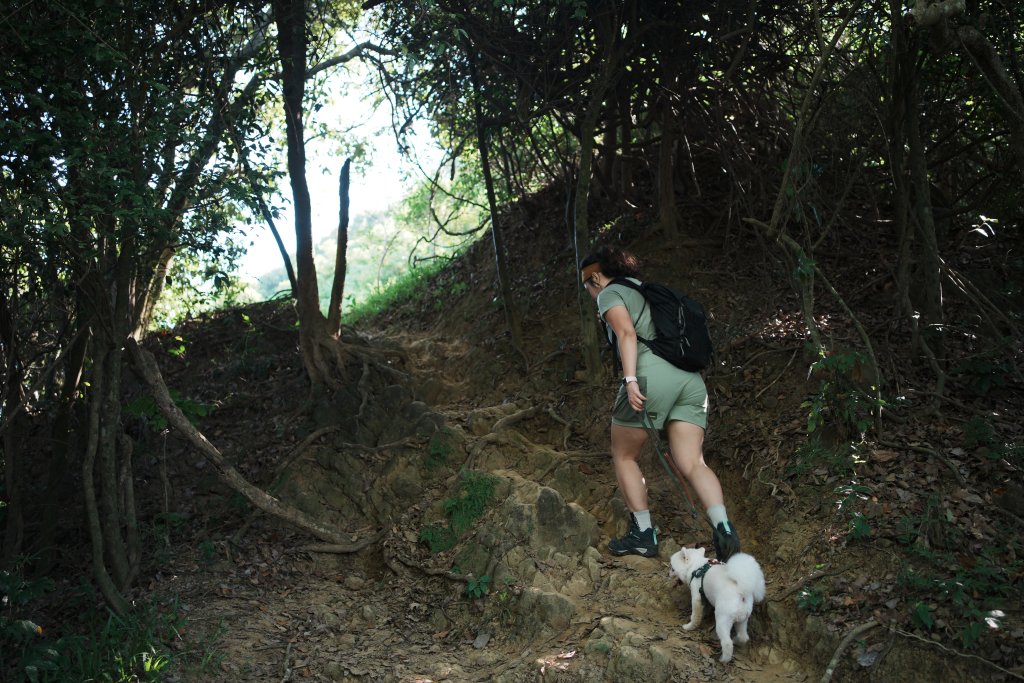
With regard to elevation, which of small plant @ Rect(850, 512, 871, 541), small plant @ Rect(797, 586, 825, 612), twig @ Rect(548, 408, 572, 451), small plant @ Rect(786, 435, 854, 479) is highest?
twig @ Rect(548, 408, 572, 451)

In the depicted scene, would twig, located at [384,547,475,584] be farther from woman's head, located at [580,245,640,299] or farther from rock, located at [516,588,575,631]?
woman's head, located at [580,245,640,299]

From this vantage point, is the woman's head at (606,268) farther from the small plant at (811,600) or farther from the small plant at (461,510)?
the small plant at (811,600)

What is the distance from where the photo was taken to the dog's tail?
403 cm

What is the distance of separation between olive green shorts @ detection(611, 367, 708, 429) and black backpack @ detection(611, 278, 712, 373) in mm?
89

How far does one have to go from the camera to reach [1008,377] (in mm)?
5742

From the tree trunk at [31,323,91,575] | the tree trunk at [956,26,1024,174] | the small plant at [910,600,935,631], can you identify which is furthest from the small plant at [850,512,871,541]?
the tree trunk at [31,323,91,575]

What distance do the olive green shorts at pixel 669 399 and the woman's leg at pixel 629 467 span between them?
0.38ft

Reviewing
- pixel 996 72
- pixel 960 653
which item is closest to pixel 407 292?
pixel 996 72

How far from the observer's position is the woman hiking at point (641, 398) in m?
4.61

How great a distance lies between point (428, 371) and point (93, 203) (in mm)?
4103

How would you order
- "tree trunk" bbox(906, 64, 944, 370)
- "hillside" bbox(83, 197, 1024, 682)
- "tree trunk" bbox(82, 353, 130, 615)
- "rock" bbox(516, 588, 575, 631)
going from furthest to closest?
1. "tree trunk" bbox(906, 64, 944, 370)
2. "tree trunk" bbox(82, 353, 130, 615)
3. "rock" bbox(516, 588, 575, 631)
4. "hillside" bbox(83, 197, 1024, 682)

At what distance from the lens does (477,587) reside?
208 inches

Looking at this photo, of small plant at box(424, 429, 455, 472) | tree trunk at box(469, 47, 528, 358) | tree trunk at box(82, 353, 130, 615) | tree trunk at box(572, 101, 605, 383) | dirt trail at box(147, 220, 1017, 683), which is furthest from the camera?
tree trunk at box(469, 47, 528, 358)

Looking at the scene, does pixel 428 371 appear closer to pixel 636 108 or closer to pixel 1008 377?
pixel 636 108
